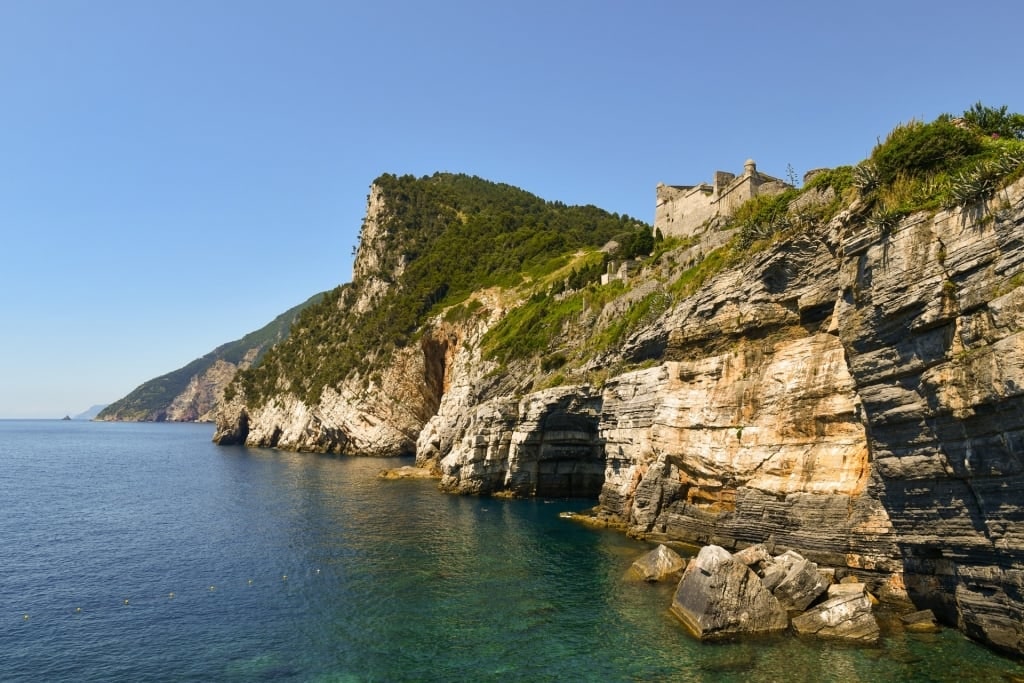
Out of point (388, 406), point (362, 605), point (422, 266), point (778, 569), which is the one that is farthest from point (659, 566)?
point (422, 266)

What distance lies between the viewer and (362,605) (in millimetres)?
28484

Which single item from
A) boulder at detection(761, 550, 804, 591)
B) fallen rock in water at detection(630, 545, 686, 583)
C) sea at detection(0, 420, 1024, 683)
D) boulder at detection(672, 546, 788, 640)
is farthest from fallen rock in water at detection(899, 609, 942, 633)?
fallen rock in water at detection(630, 545, 686, 583)

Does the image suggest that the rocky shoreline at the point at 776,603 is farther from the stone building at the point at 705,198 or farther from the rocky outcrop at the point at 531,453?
the stone building at the point at 705,198

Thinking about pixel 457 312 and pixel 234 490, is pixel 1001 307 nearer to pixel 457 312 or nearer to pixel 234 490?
pixel 234 490

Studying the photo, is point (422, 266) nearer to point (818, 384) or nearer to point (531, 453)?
point (531, 453)

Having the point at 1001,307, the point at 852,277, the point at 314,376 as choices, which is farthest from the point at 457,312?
the point at 1001,307

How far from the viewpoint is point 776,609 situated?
24.5 metres

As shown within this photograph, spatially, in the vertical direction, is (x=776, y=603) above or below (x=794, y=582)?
below

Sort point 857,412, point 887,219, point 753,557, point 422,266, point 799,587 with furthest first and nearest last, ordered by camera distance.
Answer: point 422,266 < point 857,412 < point 753,557 < point 799,587 < point 887,219

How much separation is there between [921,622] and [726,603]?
7.53 meters

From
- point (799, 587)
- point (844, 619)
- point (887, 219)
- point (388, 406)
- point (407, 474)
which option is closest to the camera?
point (844, 619)

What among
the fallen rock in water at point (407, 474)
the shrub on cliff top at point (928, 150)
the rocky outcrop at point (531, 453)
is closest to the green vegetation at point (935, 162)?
the shrub on cliff top at point (928, 150)

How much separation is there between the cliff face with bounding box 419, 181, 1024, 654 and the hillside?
9 centimetres

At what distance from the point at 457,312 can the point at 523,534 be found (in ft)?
201
